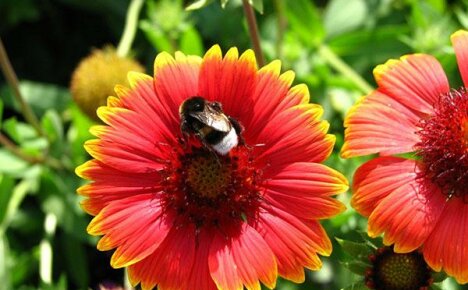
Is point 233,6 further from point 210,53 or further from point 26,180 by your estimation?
point 210,53

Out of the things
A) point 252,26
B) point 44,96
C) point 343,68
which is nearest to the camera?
point 252,26

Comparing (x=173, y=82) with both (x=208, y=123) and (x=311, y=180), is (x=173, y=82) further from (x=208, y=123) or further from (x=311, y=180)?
(x=311, y=180)

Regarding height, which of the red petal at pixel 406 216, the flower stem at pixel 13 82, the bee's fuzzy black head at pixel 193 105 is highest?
the bee's fuzzy black head at pixel 193 105

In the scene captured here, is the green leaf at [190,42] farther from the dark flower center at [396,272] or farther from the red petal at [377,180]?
the dark flower center at [396,272]

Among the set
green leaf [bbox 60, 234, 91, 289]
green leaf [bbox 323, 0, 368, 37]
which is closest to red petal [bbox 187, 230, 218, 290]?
green leaf [bbox 60, 234, 91, 289]

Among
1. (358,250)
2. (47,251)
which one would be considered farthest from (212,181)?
(47,251)

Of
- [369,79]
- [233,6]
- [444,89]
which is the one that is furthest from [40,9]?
[444,89]

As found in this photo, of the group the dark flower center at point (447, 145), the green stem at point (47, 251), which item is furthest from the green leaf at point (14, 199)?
the dark flower center at point (447, 145)
